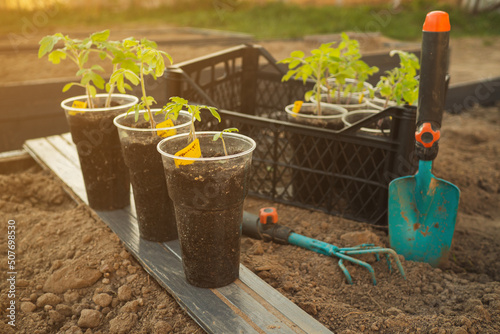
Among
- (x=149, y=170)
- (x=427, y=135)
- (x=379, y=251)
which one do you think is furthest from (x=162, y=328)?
(x=427, y=135)

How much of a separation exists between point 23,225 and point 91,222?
0.98ft

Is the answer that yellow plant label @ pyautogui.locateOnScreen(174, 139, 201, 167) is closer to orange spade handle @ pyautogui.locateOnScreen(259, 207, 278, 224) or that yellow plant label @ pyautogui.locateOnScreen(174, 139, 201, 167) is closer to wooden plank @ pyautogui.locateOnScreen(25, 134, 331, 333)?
wooden plank @ pyautogui.locateOnScreen(25, 134, 331, 333)

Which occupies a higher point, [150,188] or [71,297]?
[150,188]

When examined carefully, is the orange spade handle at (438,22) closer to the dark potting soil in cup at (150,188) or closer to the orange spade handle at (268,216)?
the orange spade handle at (268,216)

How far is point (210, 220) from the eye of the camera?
1338mm

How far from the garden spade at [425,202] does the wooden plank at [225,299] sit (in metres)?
0.66

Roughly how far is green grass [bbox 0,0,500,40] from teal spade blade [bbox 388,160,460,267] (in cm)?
701

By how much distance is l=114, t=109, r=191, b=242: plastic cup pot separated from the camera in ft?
5.12

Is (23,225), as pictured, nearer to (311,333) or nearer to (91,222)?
(91,222)

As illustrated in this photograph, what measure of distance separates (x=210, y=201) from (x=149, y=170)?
1.32 ft

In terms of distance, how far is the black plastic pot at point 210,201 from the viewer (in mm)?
1279

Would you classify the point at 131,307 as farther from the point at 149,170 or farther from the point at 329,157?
the point at 329,157

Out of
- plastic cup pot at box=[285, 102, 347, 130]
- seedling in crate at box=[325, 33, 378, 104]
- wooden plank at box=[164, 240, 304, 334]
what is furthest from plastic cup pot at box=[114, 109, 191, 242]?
seedling in crate at box=[325, 33, 378, 104]

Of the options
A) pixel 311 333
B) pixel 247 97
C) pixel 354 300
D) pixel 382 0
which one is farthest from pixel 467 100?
pixel 382 0
